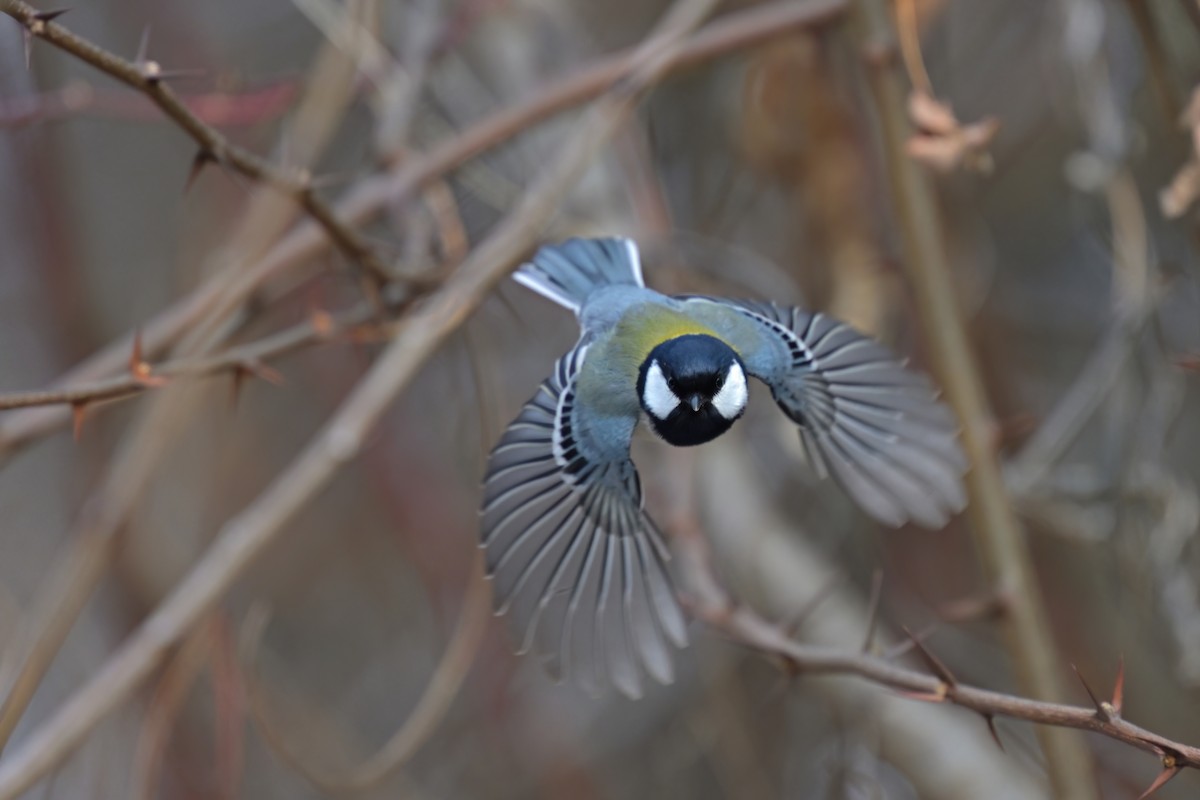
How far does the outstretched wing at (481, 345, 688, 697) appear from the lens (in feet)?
5.02

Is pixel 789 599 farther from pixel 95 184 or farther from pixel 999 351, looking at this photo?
pixel 95 184

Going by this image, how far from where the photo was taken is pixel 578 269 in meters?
Result: 1.93

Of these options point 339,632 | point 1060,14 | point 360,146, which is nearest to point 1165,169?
point 1060,14

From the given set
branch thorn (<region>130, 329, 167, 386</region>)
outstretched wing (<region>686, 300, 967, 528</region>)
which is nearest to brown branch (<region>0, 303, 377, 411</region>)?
branch thorn (<region>130, 329, 167, 386</region>)

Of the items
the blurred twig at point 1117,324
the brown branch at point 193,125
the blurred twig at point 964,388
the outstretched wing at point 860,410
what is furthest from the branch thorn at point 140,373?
the blurred twig at point 1117,324

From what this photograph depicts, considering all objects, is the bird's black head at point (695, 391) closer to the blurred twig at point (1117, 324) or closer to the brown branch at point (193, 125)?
the brown branch at point (193, 125)

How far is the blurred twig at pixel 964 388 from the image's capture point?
1818 millimetres

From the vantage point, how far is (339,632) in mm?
3814

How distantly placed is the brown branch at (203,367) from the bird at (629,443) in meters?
0.32

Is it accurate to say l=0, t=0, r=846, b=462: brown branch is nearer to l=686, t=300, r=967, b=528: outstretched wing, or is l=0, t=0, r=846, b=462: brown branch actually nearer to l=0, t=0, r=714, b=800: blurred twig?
l=0, t=0, r=714, b=800: blurred twig

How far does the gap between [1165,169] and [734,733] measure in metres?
1.52

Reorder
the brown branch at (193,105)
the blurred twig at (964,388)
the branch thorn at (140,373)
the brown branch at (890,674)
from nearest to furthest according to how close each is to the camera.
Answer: the brown branch at (890,674) < the branch thorn at (140,373) < the blurred twig at (964,388) < the brown branch at (193,105)

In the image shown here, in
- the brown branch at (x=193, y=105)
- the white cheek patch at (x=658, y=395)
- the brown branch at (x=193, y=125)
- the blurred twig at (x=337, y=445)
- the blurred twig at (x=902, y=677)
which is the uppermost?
the brown branch at (x=193, y=105)

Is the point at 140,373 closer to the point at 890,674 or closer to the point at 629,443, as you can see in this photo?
the point at 629,443
